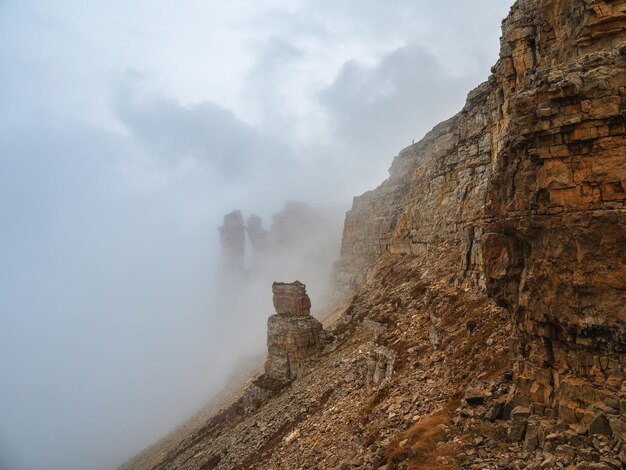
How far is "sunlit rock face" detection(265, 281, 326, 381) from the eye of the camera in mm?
54469

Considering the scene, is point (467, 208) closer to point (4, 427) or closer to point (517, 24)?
point (517, 24)

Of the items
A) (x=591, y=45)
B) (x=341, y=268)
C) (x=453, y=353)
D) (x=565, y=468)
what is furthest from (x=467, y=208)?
(x=341, y=268)

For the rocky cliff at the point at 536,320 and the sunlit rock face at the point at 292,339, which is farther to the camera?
the sunlit rock face at the point at 292,339

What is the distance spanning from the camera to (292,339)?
5509 centimetres

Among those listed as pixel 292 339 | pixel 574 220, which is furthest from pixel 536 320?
pixel 292 339

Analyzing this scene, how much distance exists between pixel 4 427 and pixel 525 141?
805ft

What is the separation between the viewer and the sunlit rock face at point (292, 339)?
54469mm

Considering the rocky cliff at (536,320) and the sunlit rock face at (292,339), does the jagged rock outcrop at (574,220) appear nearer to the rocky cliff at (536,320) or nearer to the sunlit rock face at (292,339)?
the rocky cliff at (536,320)

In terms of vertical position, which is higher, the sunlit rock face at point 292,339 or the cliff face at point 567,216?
the cliff face at point 567,216

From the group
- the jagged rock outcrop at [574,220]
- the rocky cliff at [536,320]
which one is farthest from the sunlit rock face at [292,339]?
the jagged rock outcrop at [574,220]

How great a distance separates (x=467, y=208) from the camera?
5147 cm

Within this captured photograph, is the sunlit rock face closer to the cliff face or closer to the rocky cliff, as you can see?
the rocky cliff

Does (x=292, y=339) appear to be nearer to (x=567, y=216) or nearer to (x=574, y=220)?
(x=567, y=216)

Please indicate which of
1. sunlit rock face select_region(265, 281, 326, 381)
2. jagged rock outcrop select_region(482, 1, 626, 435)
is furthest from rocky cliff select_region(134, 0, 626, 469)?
sunlit rock face select_region(265, 281, 326, 381)
